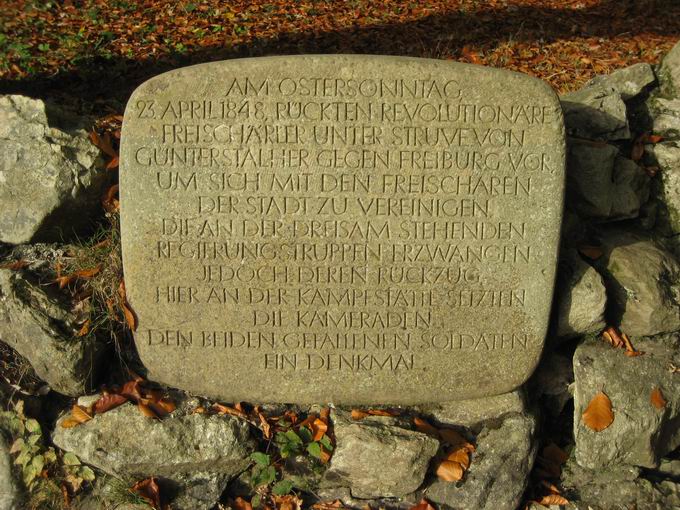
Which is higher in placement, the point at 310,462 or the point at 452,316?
the point at 452,316

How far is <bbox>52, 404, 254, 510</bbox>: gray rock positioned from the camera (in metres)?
2.84

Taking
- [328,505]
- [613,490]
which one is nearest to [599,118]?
[613,490]

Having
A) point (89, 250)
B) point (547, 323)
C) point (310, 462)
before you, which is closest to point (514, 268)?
point (547, 323)

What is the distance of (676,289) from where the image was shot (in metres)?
3.28

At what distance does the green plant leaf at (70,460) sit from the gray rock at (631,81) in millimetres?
3599

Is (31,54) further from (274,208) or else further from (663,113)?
(663,113)

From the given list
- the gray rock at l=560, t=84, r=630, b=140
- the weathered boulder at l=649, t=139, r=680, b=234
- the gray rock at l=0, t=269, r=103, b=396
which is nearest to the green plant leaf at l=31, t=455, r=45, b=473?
the gray rock at l=0, t=269, r=103, b=396

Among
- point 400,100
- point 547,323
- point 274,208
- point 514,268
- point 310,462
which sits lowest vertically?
point 310,462

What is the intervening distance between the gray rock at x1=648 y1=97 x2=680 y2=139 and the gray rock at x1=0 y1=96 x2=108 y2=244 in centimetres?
322

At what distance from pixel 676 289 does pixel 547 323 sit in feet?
2.80

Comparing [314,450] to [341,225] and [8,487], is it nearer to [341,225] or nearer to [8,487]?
[341,225]

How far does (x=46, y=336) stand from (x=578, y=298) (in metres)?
2.59

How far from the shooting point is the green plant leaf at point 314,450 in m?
2.87

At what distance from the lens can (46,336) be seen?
2930 millimetres
